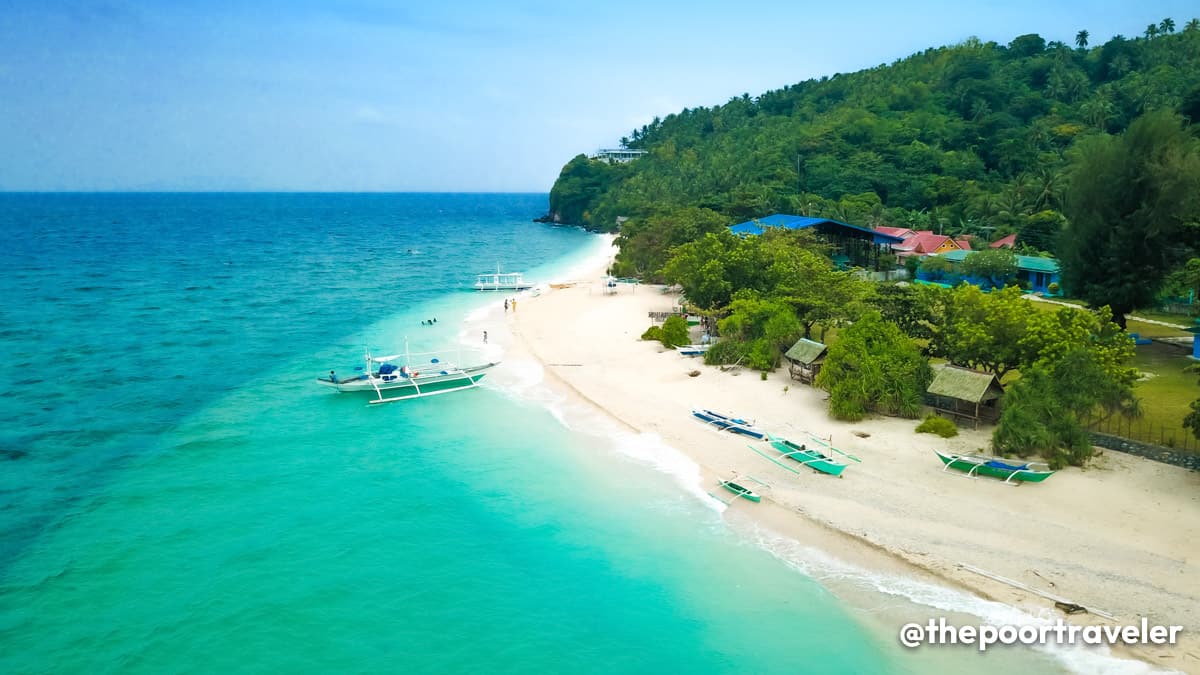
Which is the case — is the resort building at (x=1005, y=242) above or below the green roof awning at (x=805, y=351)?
above

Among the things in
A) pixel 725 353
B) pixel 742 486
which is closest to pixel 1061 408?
pixel 742 486

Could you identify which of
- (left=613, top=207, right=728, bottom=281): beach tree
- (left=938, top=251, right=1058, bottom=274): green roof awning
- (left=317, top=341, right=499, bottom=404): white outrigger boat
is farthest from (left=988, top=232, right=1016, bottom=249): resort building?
(left=317, top=341, right=499, bottom=404): white outrigger boat

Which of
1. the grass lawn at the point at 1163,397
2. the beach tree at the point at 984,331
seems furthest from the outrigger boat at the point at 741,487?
the grass lawn at the point at 1163,397

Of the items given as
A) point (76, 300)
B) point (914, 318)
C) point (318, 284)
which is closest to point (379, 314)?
point (318, 284)

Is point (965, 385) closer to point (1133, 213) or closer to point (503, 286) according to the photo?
point (1133, 213)

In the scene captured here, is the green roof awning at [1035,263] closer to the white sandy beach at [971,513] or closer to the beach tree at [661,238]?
the beach tree at [661,238]

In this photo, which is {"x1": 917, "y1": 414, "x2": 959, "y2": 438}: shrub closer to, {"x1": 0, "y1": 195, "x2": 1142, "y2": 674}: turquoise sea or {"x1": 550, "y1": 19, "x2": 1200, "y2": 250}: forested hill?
{"x1": 0, "y1": 195, "x2": 1142, "y2": 674}: turquoise sea

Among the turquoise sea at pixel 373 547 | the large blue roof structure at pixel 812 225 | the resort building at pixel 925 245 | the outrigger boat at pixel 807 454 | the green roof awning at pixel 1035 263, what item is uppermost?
the large blue roof structure at pixel 812 225

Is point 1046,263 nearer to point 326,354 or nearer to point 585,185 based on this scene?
point 326,354
